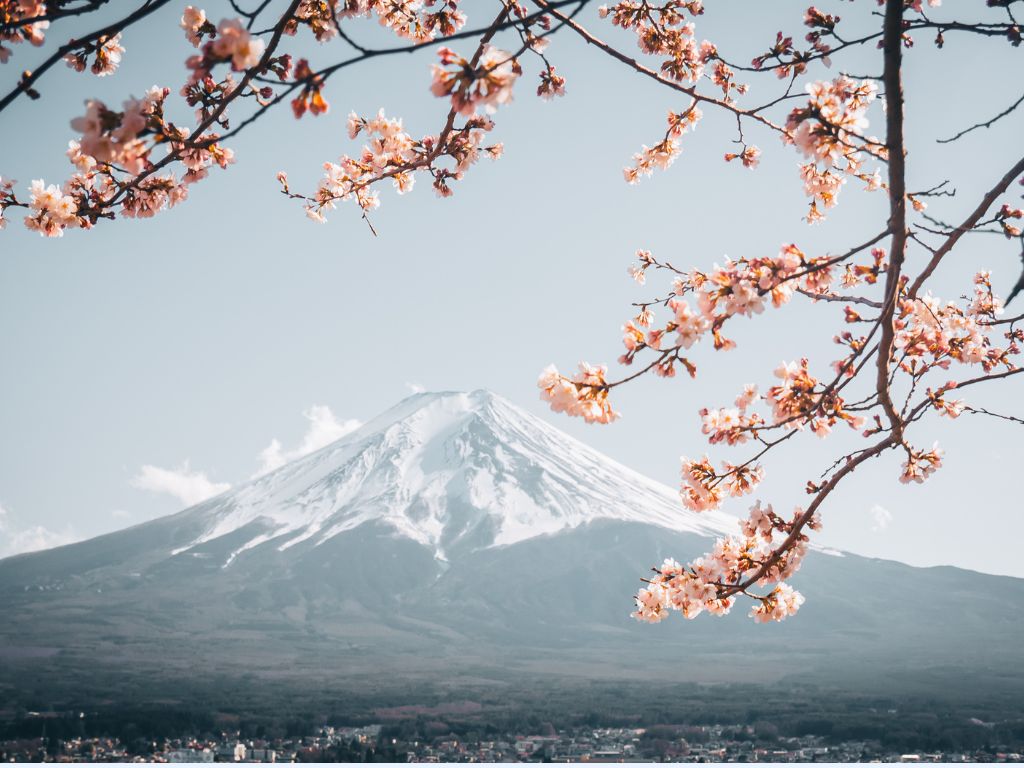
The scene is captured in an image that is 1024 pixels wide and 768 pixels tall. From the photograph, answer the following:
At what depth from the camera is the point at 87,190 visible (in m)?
2.74

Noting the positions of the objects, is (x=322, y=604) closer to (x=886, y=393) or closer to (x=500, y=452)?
(x=500, y=452)

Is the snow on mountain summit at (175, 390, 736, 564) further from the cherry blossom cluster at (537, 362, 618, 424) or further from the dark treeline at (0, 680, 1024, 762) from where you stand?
the cherry blossom cluster at (537, 362, 618, 424)

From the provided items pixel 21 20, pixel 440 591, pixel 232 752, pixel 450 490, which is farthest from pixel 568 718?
pixel 450 490

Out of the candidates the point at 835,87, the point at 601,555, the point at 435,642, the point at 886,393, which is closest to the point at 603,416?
the point at 886,393

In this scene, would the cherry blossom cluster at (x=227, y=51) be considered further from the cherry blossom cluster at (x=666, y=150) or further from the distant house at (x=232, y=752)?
the distant house at (x=232, y=752)

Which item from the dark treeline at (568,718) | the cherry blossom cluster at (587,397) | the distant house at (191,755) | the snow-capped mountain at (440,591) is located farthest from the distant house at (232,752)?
the cherry blossom cluster at (587,397)

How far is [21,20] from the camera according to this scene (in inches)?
82.8

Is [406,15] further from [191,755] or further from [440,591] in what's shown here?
[440,591]

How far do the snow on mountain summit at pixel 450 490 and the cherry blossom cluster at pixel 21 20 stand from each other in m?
112

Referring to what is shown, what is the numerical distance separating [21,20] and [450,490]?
130 meters

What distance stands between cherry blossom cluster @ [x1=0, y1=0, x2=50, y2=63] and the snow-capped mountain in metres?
59.3

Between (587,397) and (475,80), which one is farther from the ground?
(475,80)

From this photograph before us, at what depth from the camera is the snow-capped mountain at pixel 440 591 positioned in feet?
227

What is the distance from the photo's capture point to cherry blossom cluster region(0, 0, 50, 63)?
213 centimetres
